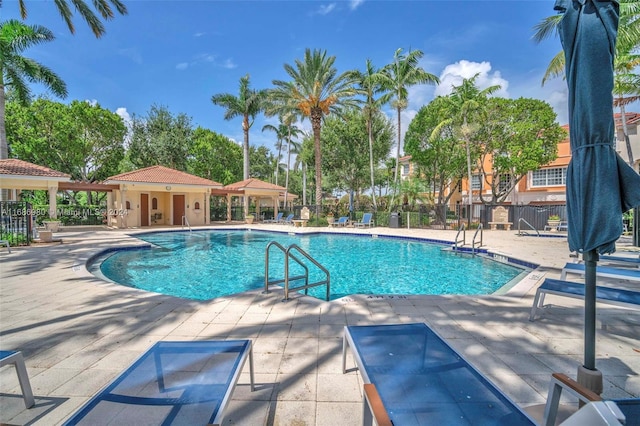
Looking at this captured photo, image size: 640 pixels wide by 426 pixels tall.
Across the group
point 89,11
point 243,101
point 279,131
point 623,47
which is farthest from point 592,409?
point 279,131

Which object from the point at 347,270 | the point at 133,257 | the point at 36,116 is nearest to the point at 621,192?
the point at 347,270

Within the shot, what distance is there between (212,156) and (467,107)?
23980 mm

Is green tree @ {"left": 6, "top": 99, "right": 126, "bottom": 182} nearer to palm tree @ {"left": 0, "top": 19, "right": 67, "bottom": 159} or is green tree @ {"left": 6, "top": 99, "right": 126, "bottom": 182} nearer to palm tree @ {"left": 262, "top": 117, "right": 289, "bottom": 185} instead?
palm tree @ {"left": 0, "top": 19, "right": 67, "bottom": 159}

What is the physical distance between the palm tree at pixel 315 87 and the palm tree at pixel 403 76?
9.35 feet

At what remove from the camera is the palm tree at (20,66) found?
1311 centimetres

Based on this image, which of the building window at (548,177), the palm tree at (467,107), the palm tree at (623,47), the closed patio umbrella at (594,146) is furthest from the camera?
the building window at (548,177)

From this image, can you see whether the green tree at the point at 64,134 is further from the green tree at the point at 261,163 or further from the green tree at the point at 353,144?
the green tree at the point at 261,163

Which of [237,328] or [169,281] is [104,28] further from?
[237,328]

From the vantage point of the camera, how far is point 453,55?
22406mm

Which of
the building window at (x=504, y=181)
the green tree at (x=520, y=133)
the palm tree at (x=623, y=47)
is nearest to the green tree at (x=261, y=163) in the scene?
the green tree at (x=520, y=133)

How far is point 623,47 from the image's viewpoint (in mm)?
12766

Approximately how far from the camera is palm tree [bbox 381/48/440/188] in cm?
2027

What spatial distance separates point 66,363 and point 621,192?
15.8 feet

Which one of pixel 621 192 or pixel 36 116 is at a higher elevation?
pixel 36 116
